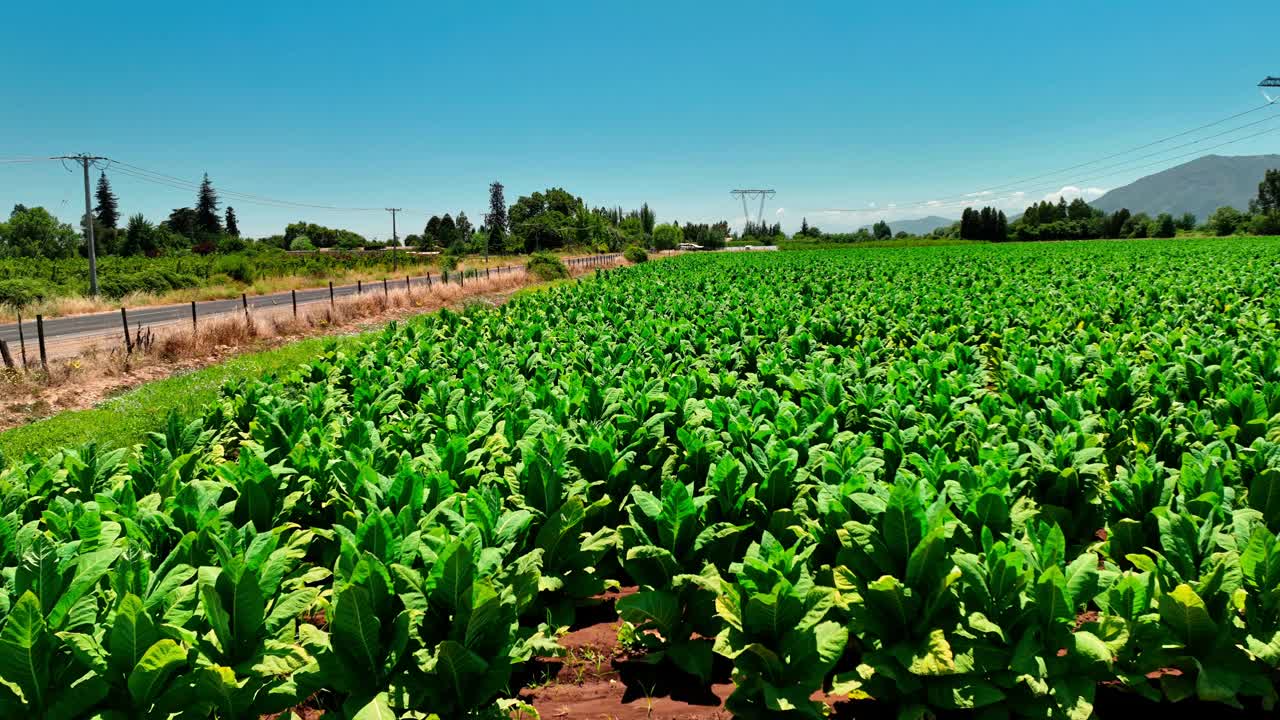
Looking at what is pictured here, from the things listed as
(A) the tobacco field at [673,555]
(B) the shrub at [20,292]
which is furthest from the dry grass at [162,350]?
(B) the shrub at [20,292]

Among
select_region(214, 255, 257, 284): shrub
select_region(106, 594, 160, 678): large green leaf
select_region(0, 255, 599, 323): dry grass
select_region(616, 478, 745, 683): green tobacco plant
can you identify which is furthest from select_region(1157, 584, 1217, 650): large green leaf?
select_region(214, 255, 257, 284): shrub

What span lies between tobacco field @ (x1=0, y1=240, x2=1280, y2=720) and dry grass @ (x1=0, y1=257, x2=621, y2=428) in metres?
9.08

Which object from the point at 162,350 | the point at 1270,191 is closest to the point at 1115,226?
the point at 1270,191

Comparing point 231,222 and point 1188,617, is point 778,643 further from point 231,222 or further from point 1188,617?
point 231,222

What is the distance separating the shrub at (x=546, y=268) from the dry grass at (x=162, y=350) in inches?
726

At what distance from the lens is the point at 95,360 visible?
1542cm

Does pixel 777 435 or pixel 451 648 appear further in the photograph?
pixel 777 435

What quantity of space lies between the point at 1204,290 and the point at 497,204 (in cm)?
12500

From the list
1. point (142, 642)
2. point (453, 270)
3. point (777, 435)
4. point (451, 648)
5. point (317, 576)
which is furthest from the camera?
point (453, 270)

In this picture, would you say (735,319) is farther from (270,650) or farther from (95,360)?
(95,360)

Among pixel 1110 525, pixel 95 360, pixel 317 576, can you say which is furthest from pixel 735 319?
pixel 95 360

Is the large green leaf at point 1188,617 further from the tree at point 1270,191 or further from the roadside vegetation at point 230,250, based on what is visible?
the tree at point 1270,191

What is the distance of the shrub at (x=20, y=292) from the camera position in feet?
115

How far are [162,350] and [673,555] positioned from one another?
59.0 feet
